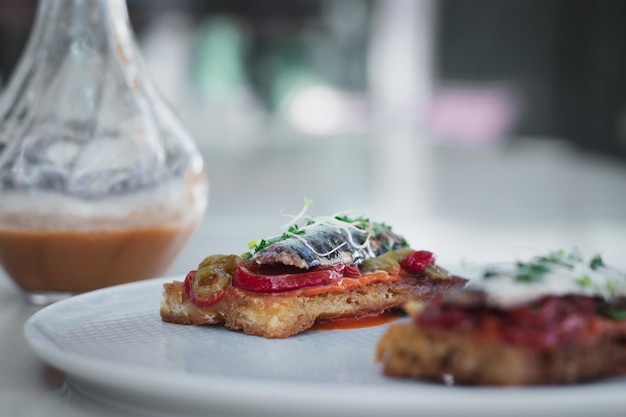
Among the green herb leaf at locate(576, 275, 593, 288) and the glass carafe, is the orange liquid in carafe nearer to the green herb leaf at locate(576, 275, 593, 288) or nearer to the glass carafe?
the glass carafe

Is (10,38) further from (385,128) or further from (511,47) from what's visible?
(511,47)

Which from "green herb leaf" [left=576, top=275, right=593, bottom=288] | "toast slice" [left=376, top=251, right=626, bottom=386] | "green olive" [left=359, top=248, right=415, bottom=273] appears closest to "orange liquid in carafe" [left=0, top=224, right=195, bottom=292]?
"green olive" [left=359, top=248, right=415, bottom=273]

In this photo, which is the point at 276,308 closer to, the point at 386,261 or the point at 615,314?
the point at 386,261

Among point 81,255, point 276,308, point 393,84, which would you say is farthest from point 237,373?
point 393,84

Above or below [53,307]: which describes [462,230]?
below

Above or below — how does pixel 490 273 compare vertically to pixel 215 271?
above

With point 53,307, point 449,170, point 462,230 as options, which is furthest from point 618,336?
point 449,170
